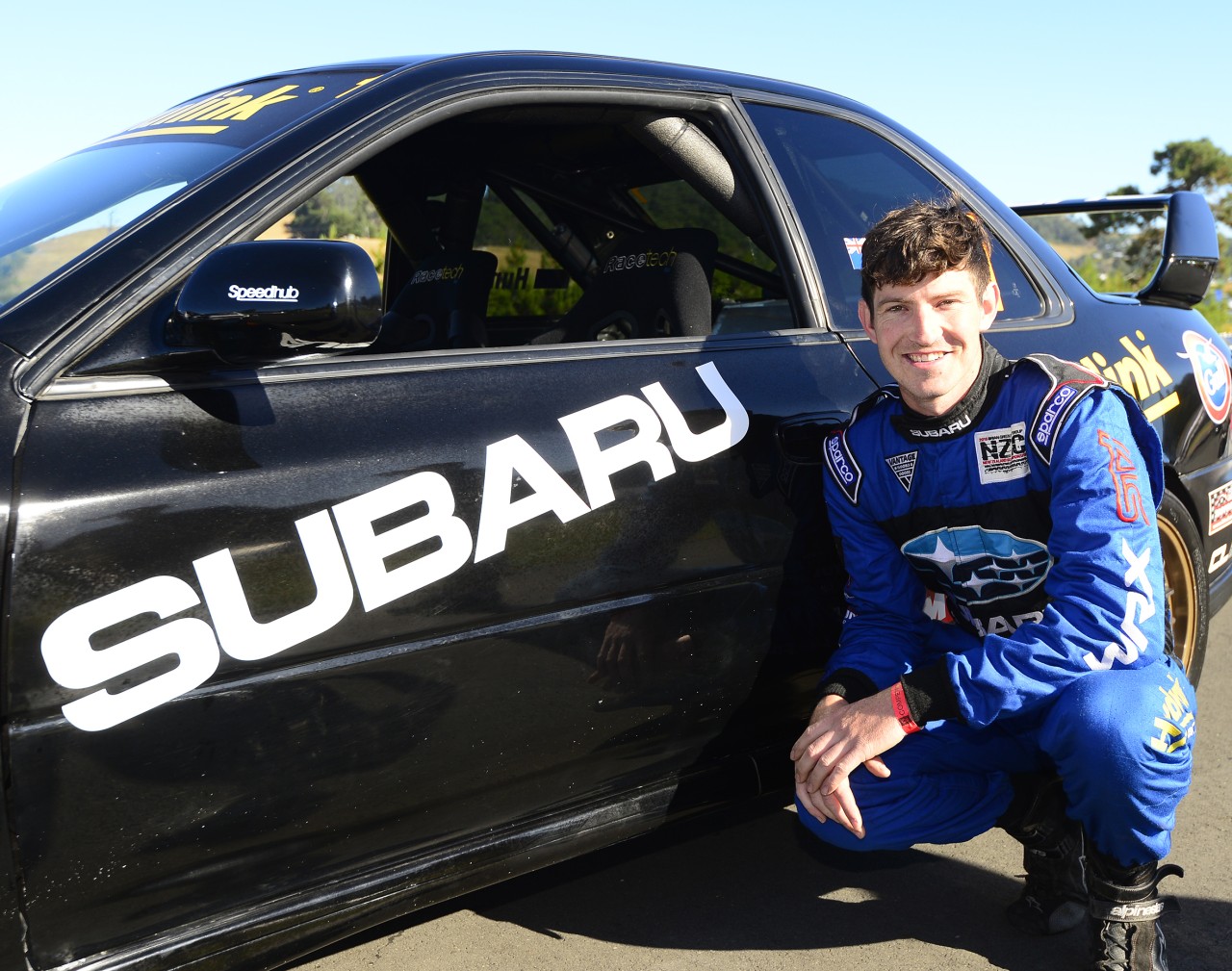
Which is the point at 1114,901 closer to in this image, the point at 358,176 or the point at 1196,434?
the point at 1196,434

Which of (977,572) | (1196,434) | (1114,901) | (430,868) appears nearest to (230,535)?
(430,868)

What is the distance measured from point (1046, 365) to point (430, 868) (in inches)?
55.1

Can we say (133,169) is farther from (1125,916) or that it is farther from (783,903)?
(1125,916)

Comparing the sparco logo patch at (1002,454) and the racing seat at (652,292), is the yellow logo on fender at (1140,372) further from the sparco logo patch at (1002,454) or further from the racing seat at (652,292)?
the racing seat at (652,292)

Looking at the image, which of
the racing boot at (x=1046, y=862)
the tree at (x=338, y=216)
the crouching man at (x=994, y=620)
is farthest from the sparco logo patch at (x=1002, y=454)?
the tree at (x=338, y=216)

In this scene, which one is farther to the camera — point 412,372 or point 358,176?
point 358,176

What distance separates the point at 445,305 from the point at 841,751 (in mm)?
1572

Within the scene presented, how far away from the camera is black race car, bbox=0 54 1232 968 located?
152cm

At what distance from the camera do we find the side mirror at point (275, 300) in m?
1.58

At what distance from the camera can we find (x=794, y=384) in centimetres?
230

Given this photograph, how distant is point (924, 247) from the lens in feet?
7.14

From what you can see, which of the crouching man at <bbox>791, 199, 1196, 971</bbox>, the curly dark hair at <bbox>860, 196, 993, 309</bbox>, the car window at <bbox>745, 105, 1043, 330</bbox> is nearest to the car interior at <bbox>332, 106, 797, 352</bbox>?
the car window at <bbox>745, 105, 1043, 330</bbox>

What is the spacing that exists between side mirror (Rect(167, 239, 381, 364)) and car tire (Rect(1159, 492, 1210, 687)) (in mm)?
2096

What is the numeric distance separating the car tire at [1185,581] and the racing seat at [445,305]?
176cm
